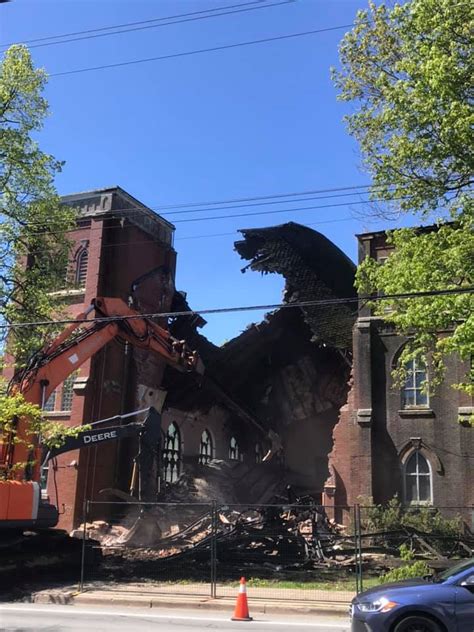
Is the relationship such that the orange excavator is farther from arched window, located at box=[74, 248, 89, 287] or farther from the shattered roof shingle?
the shattered roof shingle

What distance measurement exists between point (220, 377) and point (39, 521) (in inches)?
654

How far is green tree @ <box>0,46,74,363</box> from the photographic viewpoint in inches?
695

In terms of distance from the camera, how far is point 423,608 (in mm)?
7789

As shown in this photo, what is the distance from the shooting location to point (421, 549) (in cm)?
1873

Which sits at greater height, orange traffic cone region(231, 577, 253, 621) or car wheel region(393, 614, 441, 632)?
car wheel region(393, 614, 441, 632)

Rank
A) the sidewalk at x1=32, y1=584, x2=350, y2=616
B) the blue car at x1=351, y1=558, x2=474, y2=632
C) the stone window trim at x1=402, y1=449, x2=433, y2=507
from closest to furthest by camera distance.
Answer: the blue car at x1=351, y1=558, x2=474, y2=632
the sidewalk at x1=32, y1=584, x2=350, y2=616
the stone window trim at x1=402, y1=449, x2=433, y2=507

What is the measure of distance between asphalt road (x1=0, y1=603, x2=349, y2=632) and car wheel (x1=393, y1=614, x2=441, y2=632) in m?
2.56

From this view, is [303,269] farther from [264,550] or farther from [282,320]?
[264,550]

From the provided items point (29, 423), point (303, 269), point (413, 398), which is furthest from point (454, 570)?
point (303, 269)

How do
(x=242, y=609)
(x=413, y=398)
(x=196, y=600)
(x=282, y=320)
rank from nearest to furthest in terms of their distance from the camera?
(x=242, y=609) < (x=196, y=600) < (x=413, y=398) < (x=282, y=320)

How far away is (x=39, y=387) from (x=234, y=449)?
22866mm

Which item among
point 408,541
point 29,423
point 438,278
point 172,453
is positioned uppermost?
point 438,278

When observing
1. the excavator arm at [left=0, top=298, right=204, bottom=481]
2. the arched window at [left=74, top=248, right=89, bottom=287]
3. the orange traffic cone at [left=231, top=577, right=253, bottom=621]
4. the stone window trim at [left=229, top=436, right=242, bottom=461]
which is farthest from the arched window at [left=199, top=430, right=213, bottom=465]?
the orange traffic cone at [left=231, top=577, right=253, bottom=621]

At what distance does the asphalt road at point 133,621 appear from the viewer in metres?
10.0
